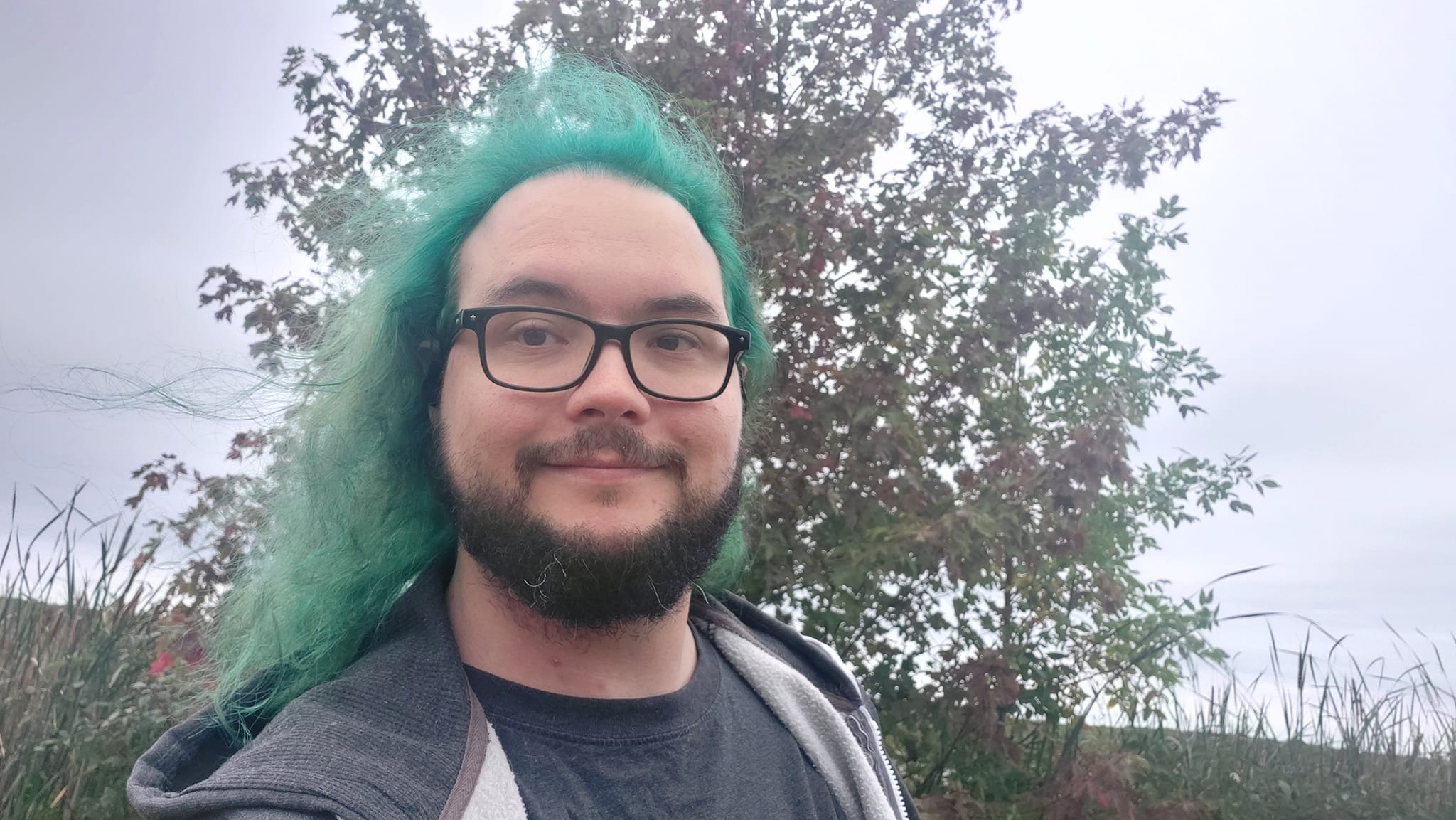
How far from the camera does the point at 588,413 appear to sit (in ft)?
5.19

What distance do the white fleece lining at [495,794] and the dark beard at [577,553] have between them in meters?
0.25

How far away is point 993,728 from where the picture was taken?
3387 millimetres

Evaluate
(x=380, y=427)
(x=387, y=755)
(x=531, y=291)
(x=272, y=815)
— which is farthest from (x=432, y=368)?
(x=272, y=815)

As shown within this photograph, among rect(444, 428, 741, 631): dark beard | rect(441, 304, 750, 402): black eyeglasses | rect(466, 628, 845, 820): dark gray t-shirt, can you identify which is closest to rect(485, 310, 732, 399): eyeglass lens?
rect(441, 304, 750, 402): black eyeglasses

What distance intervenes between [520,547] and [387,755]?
1.18 ft

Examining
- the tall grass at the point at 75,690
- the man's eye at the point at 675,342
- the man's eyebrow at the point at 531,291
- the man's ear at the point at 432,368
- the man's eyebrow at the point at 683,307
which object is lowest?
the tall grass at the point at 75,690

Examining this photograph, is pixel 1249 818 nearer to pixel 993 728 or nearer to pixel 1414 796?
pixel 1414 796

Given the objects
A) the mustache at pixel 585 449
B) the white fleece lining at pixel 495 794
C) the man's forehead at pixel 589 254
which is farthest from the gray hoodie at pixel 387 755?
the man's forehead at pixel 589 254

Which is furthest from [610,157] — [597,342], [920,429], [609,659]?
[920,429]

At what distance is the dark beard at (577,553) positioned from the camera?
5.08 ft

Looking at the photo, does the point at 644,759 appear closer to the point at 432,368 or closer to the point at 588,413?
the point at 588,413

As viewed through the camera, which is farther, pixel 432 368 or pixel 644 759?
pixel 432 368

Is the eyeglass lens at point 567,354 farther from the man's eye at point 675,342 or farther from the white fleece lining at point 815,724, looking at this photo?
the white fleece lining at point 815,724

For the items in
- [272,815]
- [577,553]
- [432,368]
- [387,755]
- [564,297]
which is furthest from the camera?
[432,368]
